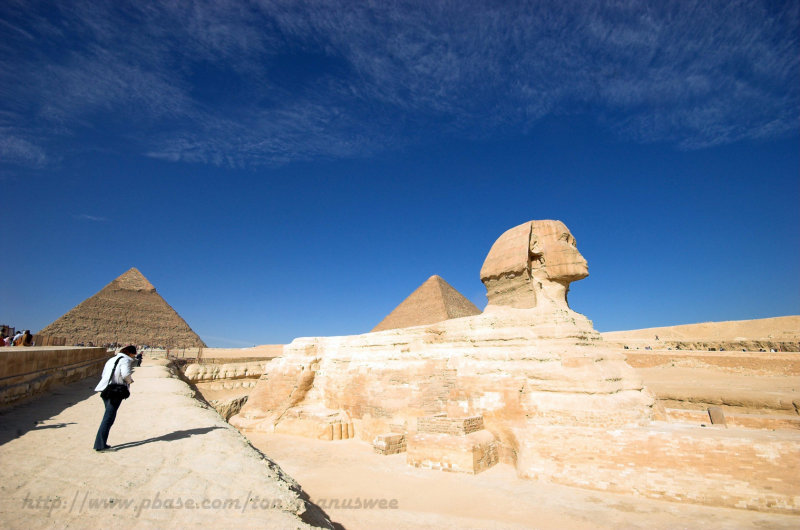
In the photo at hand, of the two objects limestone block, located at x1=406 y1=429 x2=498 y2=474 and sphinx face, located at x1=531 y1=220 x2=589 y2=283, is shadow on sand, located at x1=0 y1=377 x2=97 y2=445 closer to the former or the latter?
limestone block, located at x1=406 y1=429 x2=498 y2=474

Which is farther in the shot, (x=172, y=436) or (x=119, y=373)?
(x=172, y=436)

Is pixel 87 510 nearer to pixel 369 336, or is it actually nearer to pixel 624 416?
pixel 624 416

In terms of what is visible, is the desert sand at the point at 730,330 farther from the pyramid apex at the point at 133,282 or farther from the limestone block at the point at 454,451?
the pyramid apex at the point at 133,282

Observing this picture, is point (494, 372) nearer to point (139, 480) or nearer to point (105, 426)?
point (139, 480)

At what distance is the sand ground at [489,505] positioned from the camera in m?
3.91

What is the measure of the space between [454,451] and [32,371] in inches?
271

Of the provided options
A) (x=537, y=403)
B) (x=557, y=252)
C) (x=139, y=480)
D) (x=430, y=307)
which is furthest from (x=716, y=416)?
(x=430, y=307)

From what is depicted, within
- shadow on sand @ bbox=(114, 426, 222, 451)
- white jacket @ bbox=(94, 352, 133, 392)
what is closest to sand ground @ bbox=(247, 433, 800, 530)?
shadow on sand @ bbox=(114, 426, 222, 451)

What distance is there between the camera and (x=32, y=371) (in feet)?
20.5

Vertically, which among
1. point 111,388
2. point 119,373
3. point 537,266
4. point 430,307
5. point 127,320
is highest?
point 127,320

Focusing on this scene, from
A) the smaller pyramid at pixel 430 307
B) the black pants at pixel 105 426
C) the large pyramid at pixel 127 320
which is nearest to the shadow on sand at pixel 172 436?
the black pants at pixel 105 426

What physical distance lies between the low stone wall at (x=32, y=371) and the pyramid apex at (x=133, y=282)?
169 ft

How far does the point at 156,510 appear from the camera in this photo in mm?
2248

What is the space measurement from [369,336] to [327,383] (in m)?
1.72
